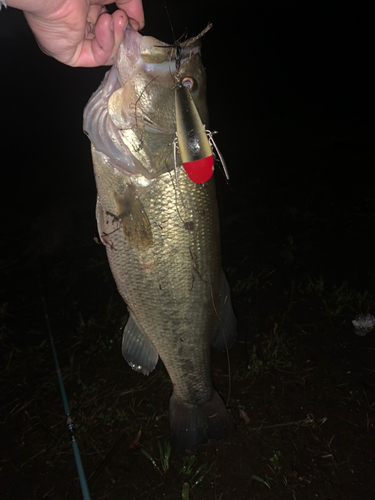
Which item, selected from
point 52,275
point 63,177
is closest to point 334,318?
point 52,275

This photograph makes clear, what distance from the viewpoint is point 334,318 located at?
3.13 metres

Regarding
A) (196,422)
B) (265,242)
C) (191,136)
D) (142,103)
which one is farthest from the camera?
(265,242)

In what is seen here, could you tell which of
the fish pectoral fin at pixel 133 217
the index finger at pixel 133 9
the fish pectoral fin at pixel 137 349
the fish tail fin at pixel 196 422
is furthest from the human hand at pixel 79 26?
the fish tail fin at pixel 196 422

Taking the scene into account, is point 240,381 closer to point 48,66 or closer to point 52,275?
point 52,275

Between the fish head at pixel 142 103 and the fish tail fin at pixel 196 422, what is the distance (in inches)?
59.1

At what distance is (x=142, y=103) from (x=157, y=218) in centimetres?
52

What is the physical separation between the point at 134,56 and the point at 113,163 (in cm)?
46

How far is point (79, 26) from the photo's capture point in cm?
141

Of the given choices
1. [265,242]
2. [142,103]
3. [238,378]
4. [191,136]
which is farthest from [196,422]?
[265,242]

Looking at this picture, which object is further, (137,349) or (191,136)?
(137,349)

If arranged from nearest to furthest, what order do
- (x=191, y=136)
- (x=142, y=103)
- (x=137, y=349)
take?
(x=191, y=136) → (x=142, y=103) → (x=137, y=349)

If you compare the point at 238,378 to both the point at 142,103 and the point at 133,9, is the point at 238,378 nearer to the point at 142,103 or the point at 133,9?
the point at 142,103

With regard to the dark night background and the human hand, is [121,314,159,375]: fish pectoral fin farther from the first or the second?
the human hand

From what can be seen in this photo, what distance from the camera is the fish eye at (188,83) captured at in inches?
54.6
